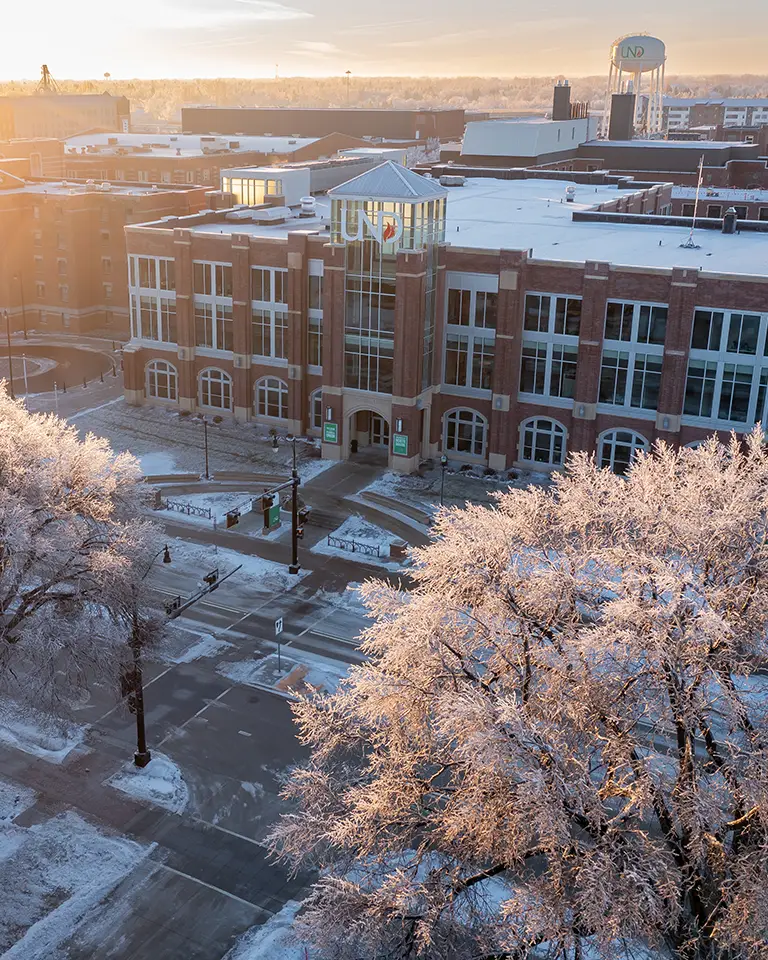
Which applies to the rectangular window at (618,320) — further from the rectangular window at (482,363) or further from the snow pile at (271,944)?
the snow pile at (271,944)

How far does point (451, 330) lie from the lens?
61.3 metres

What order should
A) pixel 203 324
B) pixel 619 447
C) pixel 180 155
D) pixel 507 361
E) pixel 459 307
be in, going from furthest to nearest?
pixel 180 155
pixel 203 324
pixel 459 307
pixel 507 361
pixel 619 447

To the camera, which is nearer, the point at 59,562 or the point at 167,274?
the point at 59,562

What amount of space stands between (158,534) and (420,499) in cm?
2359

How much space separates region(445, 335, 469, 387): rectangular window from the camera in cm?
6134

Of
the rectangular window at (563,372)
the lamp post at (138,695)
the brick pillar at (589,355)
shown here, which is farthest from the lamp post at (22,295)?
the lamp post at (138,695)

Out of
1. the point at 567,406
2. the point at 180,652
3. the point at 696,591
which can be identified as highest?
the point at 696,591

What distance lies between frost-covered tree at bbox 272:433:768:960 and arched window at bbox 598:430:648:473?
31.5 metres

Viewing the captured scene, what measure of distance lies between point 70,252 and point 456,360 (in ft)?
162

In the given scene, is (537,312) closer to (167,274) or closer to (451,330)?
(451,330)

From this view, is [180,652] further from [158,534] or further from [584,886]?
[584,886]

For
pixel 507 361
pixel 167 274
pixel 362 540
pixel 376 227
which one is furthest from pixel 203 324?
pixel 362 540

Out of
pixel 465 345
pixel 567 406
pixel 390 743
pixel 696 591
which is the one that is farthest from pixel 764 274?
pixel 390 743

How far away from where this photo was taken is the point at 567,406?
195 ft
